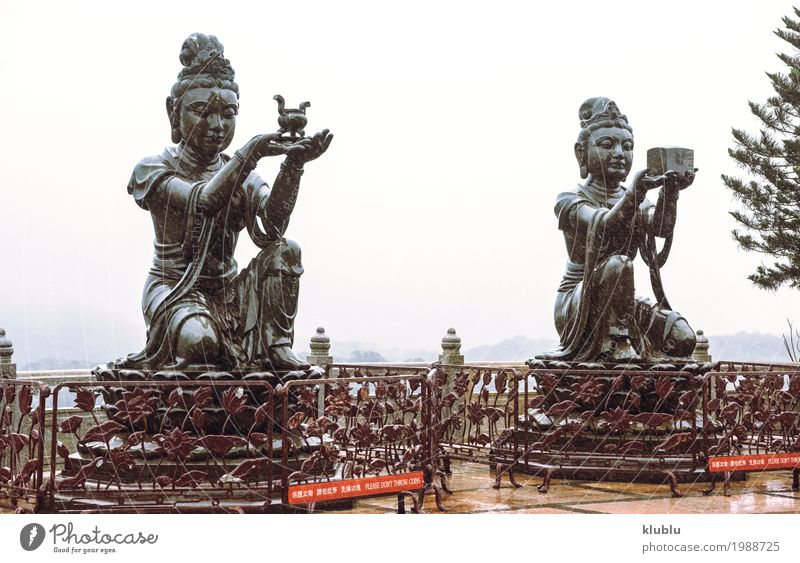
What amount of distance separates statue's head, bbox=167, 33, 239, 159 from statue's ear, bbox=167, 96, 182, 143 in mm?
18

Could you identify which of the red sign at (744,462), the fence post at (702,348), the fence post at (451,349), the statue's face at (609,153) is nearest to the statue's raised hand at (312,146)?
the statue's face at (609,153)

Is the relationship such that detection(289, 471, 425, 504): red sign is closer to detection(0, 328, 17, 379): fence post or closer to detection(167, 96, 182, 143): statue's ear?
detection(167, 96, 182, 143): statue's ear

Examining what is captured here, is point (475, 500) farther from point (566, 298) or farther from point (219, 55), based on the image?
point (219, 55)

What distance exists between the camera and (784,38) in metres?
11.8

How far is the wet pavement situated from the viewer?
516 cm

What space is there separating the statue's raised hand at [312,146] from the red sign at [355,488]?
5.29 feet

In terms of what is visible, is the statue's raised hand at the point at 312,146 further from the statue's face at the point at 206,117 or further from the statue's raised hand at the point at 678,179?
the statue's raised hand at the point at 678,179

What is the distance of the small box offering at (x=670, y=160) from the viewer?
6.14m

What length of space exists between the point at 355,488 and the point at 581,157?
127 inches

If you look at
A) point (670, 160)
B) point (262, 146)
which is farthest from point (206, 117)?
point (670, 160)

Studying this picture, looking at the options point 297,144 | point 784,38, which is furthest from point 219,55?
point 784,38

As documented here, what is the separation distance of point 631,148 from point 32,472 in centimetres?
419

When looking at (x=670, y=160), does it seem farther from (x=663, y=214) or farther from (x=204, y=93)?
(x=204, y=93)

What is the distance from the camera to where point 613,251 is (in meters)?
6.59
